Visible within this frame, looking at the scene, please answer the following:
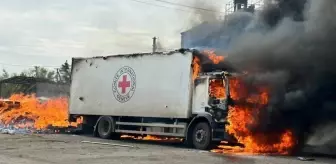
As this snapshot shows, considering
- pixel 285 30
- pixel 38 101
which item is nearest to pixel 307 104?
pixel 285 30

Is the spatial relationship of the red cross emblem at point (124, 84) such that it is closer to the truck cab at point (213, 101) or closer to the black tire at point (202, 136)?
the truck cab at point (213, 101)

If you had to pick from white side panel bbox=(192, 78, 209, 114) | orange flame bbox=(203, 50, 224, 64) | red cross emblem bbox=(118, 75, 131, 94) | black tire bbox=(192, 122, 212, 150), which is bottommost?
black tire bbox=(192, 122, 212, 150)

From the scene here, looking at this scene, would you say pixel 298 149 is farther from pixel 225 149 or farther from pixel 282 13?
pixel 282 13

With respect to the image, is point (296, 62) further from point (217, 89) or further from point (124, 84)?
point (124, 84)

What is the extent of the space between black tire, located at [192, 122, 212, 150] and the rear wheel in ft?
Answer: 14.3

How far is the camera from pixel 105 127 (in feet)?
64.8

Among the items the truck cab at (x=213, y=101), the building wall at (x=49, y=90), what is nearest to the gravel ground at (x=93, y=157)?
the truck cab at (x=213, y=101)

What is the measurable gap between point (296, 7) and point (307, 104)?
3.14 meters

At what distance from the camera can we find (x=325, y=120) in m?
15.6

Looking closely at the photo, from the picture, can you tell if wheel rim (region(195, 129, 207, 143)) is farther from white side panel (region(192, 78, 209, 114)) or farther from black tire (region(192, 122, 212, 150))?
white side panel (region(192, 78, 209, 114))

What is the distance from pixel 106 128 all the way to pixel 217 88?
19.7 ft

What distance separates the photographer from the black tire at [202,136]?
50.3ft

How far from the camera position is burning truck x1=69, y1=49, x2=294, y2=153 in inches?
596

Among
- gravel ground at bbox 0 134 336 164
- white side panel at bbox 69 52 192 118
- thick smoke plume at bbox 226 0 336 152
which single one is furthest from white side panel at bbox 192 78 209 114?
gravel ground at bbox 0 134 336 164
